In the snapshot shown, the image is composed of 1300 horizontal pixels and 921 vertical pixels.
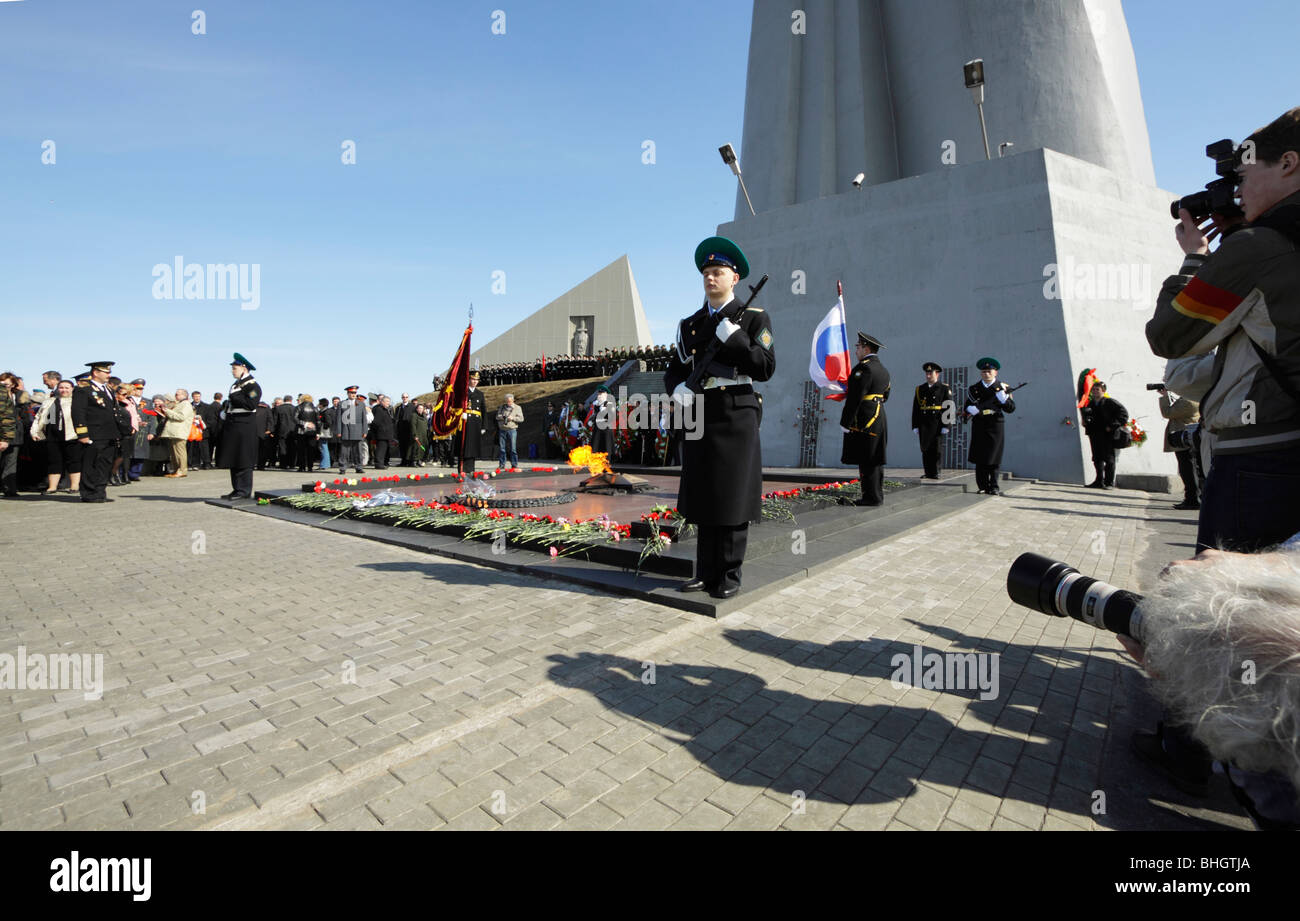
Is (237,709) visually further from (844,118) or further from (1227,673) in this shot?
(844,118)

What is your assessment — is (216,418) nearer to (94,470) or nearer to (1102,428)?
(94,470)

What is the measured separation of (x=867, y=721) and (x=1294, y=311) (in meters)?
2.06

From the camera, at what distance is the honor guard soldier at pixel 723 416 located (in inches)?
158

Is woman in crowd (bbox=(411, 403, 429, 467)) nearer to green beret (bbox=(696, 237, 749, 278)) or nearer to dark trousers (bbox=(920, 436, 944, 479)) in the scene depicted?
dark trousers (bbox=(920, 436, 944, 479))

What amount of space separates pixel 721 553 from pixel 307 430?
18925 mm

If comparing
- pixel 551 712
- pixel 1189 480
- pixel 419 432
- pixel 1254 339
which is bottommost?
pixel 551 712

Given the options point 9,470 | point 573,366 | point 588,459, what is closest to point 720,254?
point 588,459

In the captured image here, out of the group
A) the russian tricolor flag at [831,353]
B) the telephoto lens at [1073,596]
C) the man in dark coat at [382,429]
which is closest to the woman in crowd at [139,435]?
the man in dark coat at [382,429]

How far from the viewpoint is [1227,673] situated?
59.9 inches

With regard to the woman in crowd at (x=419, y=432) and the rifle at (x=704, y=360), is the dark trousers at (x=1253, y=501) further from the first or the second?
the woman in crowd at (x=419, y=432)

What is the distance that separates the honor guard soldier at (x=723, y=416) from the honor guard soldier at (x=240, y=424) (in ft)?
28.0

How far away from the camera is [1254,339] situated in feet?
6.83

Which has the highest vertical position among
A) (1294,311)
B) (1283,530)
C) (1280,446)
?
(1294,311)
